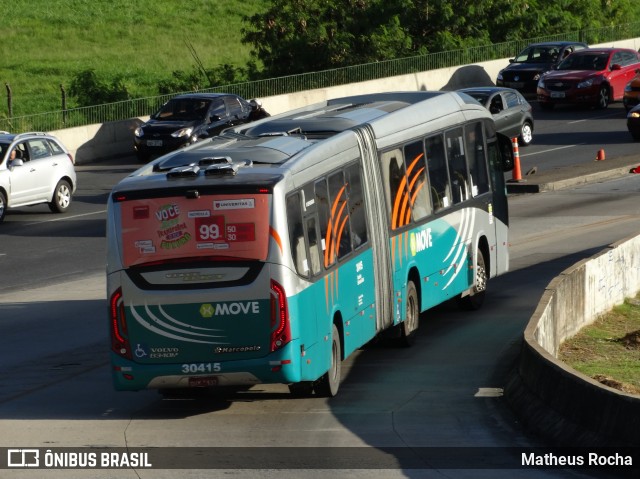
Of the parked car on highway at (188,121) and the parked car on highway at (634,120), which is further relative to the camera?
the parked car on highway at (634,120)

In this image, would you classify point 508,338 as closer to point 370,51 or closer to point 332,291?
point 332,291

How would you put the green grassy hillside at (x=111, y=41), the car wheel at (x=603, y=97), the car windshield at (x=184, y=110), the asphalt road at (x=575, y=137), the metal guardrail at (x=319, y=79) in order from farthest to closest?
the green grassy hillside at (x=111, y=41)
the car wheel at (x=603, y=97)
the metal guardrail at (x=319, y=79)
the car windshield at (x=184, y=110)
the asphalt road at (x=575, y=137)

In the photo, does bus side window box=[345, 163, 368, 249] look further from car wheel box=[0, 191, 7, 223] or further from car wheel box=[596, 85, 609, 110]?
car wheel box=[596, 85, 609, 110]

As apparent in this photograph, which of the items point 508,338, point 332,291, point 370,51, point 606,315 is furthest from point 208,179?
point 370,51

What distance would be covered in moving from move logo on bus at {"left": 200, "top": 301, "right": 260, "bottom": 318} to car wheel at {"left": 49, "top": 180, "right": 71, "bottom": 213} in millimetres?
18184

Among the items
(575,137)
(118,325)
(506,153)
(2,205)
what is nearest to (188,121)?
(2,205)

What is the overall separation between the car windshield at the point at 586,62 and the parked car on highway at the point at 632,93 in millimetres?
3130

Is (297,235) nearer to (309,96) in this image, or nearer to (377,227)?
(377,227)

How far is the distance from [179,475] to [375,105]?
7806mm

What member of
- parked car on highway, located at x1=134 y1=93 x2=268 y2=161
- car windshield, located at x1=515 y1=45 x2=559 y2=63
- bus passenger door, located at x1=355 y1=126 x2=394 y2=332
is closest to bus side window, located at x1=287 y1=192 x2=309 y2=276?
bus passenger door, located at x1=355 y1=126 x2=394 y2=332

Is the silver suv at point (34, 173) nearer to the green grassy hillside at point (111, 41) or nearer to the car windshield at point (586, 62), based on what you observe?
the car windshield at point (586, 62)

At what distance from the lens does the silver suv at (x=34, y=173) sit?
29234 mm

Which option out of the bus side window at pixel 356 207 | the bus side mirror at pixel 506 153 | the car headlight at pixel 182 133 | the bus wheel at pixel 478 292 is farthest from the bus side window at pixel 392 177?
the car headlight at pixel 182 133

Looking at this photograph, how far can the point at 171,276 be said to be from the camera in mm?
13164
